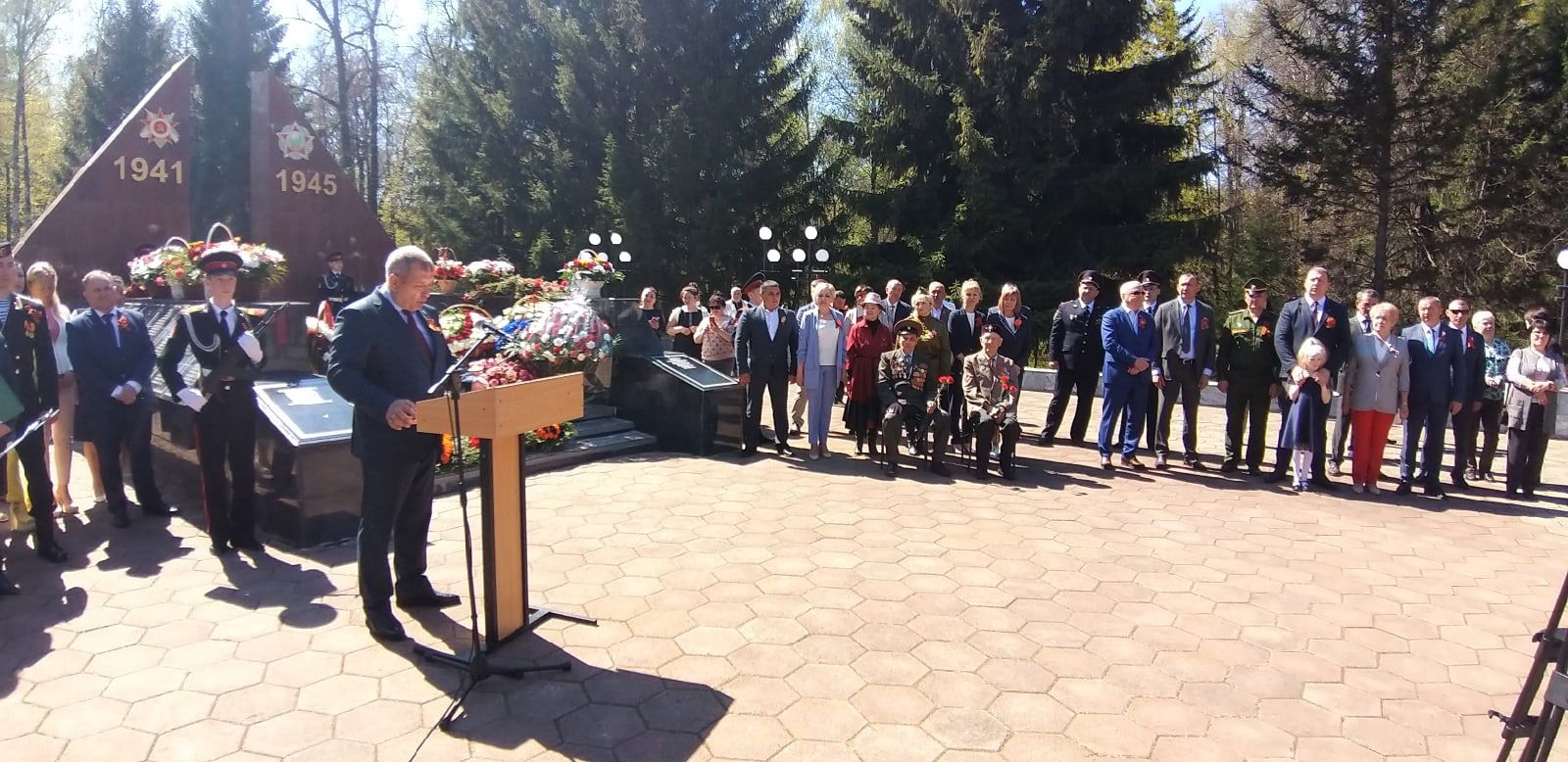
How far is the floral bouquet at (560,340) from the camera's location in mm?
8172

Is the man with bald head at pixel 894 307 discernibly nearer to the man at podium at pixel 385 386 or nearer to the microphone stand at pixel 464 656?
the man at podium at pixel 385 386

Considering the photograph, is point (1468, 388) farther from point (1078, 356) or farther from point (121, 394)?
point (121, 394)

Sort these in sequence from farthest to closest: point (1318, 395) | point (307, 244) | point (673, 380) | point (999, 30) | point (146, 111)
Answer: point (999, 30) → point (307, 244) → point (146, 111) → point (673, 380) → point (1318, 395)

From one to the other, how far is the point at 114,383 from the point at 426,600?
2.98 metres

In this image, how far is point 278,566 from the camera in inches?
195

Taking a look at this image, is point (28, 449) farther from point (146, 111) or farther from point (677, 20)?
point (677, 20)

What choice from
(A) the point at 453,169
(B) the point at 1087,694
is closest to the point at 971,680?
(B) the point at 1087,694

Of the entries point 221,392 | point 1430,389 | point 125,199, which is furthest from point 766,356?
point 125,199

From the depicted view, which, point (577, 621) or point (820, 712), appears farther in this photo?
point (577, 621)

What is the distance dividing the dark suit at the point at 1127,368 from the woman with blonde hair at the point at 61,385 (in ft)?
27.0

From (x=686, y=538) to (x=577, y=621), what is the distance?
4.69ft

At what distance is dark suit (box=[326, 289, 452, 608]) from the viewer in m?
3.71

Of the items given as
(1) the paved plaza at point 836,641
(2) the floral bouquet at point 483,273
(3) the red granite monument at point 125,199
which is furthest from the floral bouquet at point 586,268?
(3) the red granite monument at point 125,199

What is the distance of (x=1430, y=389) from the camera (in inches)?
296
